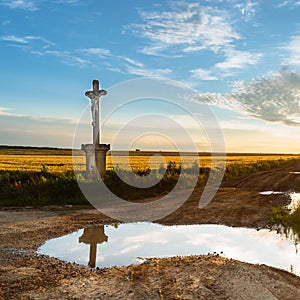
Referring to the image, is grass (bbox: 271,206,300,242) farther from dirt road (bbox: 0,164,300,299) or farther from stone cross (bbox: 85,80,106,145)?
stone cross (bbox: 85,80,106,145)

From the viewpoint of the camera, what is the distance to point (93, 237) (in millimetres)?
9000

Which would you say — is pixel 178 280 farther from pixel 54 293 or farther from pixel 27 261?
pixel 27 261

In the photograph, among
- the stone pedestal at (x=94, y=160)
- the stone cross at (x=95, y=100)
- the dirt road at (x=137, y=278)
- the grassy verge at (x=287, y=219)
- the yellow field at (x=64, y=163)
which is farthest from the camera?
the yellow field at (x=64, y=163)

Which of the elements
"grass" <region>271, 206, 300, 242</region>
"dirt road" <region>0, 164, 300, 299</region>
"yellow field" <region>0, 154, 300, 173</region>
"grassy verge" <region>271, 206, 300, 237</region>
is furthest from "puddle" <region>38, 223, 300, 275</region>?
"yellow field" <region>0, 154, 300, 173</region>

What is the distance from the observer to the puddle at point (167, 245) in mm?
7219

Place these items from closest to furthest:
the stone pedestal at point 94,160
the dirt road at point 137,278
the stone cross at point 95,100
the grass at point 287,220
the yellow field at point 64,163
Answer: the dirt road at point 137,278 → the grass at point 287,220 → the stone pedestal at point 94,160 → the stone cross at point 95,100 → the yellow field at point 64,163

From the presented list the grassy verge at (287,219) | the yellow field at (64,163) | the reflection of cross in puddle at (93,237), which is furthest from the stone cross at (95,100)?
the grassy verge at (287,219)

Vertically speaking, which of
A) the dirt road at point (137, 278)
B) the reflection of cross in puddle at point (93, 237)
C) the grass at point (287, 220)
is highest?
the grass at point (287, 220)

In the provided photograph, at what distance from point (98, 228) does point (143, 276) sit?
4.16 m

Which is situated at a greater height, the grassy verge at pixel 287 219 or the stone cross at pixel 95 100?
the stone cross at pixel 95 100

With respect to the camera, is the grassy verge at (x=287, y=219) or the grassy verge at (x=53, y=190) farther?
the grassy verge at (x=53, y=190)

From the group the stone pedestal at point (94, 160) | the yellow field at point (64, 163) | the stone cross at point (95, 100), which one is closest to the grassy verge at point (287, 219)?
the stone pedestal at point (94, 160)

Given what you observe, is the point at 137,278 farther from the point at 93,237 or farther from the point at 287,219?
the point at 287,219

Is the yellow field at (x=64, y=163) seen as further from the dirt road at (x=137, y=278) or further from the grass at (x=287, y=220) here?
the dirt road at (x=137, y=278)
